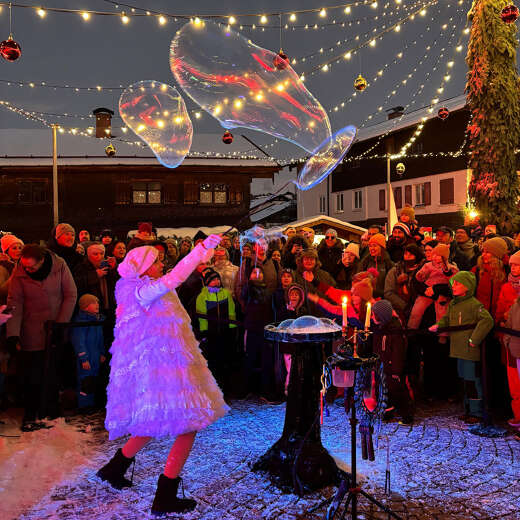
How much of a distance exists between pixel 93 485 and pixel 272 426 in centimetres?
213

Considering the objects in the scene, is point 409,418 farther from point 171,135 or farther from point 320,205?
point 320,205

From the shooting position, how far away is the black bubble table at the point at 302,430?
4.32m

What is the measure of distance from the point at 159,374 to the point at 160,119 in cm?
357

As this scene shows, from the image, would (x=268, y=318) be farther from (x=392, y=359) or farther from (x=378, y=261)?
(x=378, y=261)

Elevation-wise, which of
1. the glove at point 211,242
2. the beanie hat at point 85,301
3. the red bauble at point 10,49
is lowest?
the beanie hat at point 85,301

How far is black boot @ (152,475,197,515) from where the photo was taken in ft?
12.7

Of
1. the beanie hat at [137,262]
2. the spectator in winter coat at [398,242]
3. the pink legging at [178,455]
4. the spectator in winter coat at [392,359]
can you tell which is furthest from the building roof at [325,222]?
the pink legging at [178,455]

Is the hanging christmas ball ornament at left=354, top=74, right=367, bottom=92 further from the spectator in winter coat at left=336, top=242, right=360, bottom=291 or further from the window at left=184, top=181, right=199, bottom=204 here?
the window at left=184, top=181, right=199, bottom=204

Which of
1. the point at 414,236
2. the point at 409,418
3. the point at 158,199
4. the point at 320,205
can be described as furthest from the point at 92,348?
the point at 320,205

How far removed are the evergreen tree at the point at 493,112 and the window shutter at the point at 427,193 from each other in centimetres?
1980

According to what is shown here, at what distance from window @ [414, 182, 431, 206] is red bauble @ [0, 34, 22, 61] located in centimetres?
2759

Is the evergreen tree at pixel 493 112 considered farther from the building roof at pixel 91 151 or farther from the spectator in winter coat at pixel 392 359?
the building roof at pixel 91 151

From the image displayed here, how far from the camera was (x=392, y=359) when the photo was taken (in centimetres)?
604

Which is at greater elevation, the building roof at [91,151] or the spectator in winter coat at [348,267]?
the building roof at [91,151]
